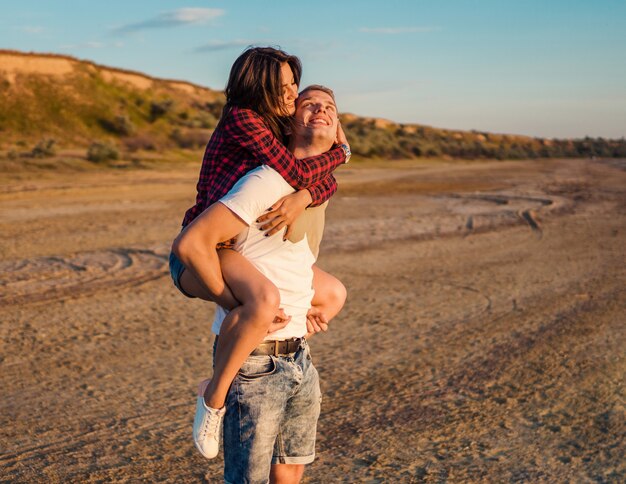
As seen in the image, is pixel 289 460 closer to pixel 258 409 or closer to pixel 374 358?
pixel 258 409

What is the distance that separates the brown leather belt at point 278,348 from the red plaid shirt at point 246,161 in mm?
504

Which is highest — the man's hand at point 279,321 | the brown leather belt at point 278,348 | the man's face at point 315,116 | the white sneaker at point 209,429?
the man's face at point 315,116

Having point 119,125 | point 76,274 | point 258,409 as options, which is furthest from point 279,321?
point 119,125

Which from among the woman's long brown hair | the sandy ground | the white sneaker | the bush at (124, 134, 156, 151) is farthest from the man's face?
the bush at (124, 134, 156, 151)

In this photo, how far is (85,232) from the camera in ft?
39.2

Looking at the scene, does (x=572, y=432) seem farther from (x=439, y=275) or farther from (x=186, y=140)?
(x=186, y=140)

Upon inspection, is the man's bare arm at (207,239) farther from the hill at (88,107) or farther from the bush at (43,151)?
the hill at (88,107)

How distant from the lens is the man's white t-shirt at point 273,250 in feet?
7.93

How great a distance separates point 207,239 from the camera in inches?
94.2

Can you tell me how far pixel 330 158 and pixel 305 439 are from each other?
1.04 meters

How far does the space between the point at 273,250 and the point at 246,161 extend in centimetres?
32

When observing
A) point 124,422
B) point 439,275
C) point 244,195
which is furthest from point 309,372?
point 439,275

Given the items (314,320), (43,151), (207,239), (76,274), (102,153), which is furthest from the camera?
(102,153)

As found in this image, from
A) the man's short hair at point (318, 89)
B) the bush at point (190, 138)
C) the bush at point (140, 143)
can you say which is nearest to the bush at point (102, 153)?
the bush at point (140, 143)
